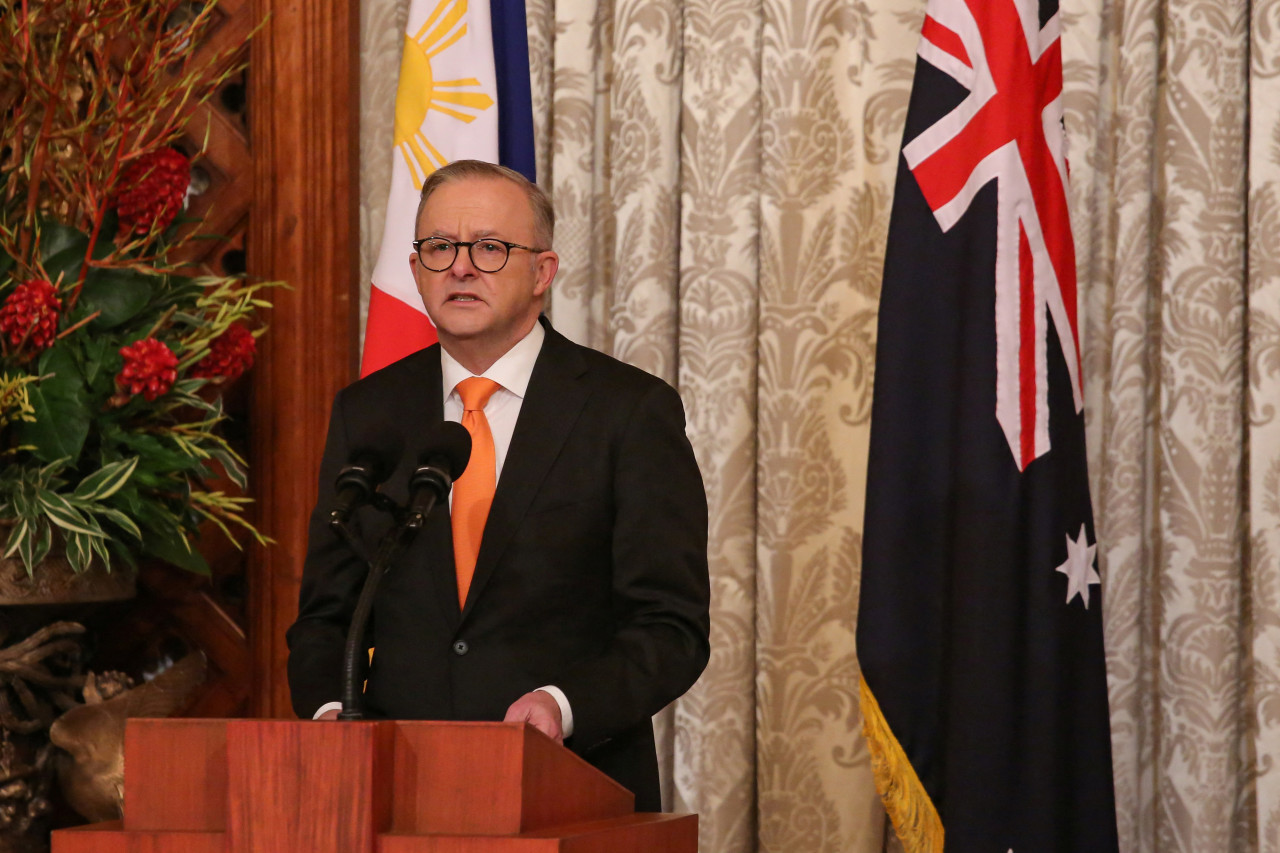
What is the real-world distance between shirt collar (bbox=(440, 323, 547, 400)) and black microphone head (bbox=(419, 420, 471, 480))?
45cm

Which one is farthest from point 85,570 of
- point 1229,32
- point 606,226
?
point 1229,32

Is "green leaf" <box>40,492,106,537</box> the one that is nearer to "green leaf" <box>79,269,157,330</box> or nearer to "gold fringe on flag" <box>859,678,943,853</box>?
"green leaf" <box>79,269,157,330</box>

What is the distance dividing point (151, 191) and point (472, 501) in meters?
1.32

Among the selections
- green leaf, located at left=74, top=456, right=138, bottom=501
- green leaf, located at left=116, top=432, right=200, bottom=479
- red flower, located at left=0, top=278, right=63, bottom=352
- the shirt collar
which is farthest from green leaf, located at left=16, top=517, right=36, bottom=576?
the shirt collar

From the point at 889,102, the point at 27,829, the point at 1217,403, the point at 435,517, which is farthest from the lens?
the point at 889,102

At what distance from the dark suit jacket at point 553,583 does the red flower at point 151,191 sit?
1141 millimetres

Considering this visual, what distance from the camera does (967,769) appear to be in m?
2.28

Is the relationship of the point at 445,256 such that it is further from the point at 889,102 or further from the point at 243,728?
the point at 889,102

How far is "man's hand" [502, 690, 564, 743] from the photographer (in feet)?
4.79

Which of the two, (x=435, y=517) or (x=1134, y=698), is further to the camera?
(x=1134, y=698)

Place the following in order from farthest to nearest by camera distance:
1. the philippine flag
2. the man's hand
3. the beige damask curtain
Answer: the philippine flag < the beige damask curtain < the man's hand

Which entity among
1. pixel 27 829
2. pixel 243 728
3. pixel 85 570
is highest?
pixel 85 570

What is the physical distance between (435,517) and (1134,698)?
1.62 m

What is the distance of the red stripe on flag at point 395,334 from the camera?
8.95ft
